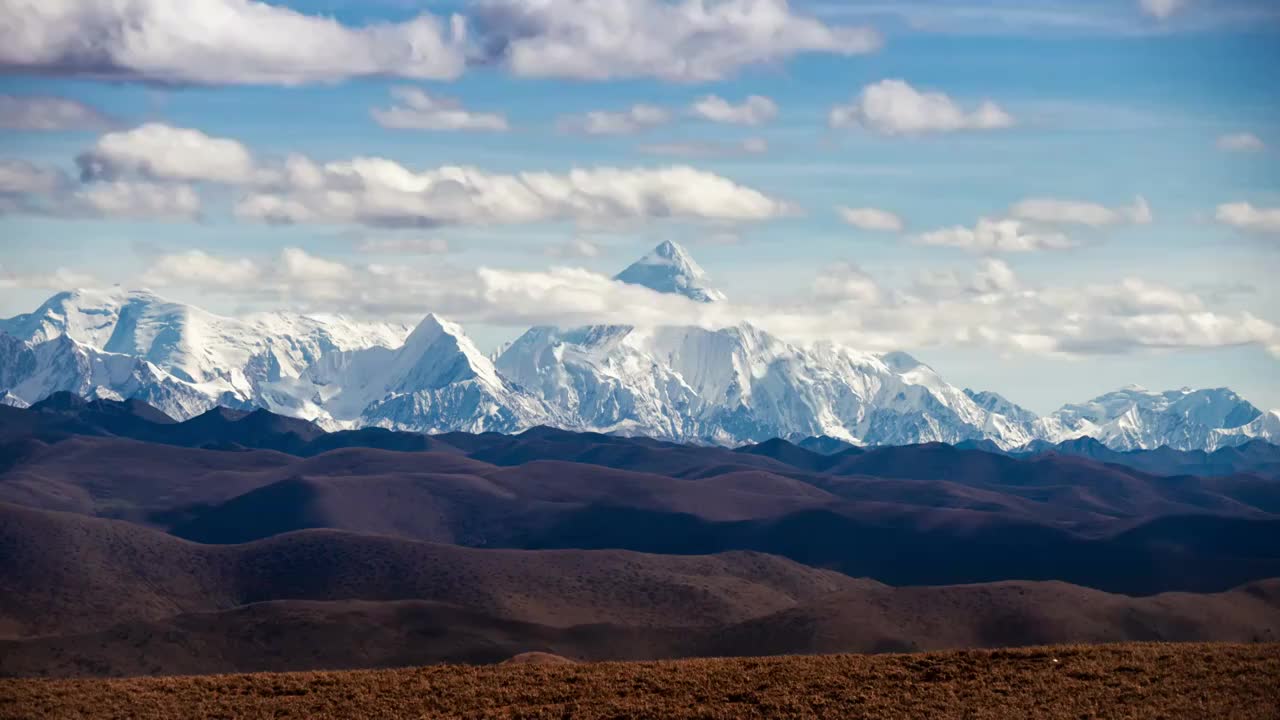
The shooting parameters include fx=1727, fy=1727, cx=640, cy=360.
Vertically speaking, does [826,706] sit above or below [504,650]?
above

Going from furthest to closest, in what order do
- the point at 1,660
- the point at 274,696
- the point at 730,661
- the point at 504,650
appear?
the point at 504,650, the point at 1,660, the point at 730,661, the point at 274,696

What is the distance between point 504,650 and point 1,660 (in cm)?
→ 5231

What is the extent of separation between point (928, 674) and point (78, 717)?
32.1m

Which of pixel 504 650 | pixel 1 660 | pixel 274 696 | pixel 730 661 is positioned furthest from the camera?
pixel 504 650

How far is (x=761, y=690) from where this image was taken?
215 ft

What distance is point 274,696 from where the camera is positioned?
2645 inches

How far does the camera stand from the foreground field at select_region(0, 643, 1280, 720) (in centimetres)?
6131

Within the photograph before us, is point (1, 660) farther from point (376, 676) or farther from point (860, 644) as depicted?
point (376, 676)

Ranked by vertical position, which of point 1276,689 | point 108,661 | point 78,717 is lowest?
point 108,661

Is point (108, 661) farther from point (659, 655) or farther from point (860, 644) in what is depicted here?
point (860, 644)

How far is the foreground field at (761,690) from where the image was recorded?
61.3 meters

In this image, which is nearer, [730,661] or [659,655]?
[730,661]

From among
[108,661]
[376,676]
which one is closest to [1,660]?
[108,661]

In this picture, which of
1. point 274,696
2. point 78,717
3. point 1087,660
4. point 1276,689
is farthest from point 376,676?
point 1276,689
